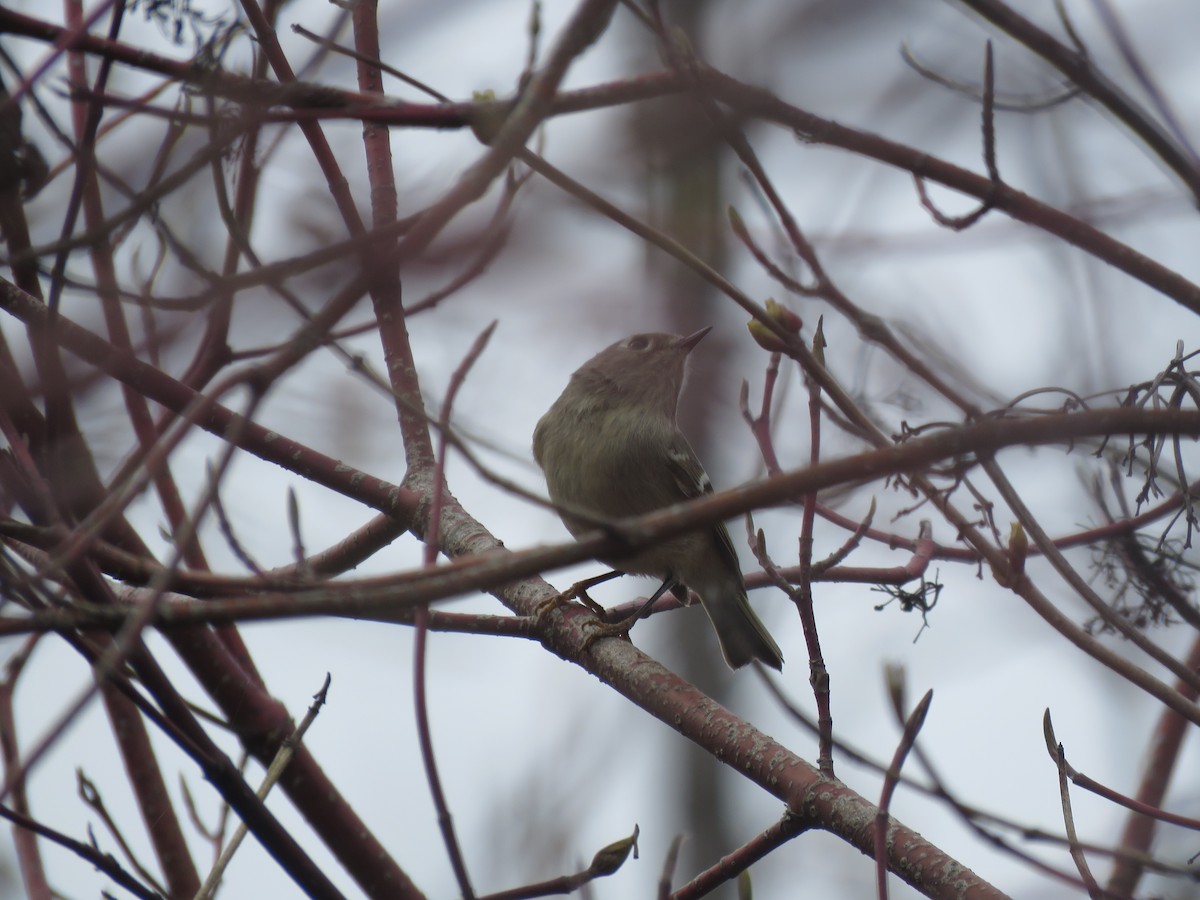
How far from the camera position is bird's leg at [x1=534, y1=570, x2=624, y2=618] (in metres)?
2.68

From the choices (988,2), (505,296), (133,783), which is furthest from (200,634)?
(505,296)

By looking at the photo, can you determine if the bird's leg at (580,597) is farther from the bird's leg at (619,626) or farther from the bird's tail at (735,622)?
the bird's tail at (735,622)

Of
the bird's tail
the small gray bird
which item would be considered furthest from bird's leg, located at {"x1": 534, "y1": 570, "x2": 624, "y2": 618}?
the bird's tail

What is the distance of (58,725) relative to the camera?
1.33 metres

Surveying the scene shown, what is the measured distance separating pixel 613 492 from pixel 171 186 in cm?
244

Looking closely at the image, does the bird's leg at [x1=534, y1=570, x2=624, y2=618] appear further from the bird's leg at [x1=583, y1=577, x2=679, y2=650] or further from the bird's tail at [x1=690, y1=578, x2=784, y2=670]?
the bird's tail at [x1=690, y1=578, x2=784, y2=670]

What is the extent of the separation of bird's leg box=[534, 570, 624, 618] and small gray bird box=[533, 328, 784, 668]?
3.1 inches

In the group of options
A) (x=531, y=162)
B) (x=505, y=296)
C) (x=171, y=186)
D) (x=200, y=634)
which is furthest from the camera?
(x=505, y=296)

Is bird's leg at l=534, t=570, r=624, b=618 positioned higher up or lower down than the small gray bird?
lower down

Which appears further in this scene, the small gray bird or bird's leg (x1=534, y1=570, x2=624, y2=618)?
the small gray bird

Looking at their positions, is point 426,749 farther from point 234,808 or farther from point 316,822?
point 316,822

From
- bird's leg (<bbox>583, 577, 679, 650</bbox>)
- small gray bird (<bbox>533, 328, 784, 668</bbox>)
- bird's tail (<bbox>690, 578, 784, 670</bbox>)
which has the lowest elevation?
bird's leg (<bbox>583, 577, 679, 650</bbox>)

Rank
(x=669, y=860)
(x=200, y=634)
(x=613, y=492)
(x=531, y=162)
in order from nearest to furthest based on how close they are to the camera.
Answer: (x=669, y=860) → (x=531, y=162) → (x=200, y=634) → (x=613, y=492)

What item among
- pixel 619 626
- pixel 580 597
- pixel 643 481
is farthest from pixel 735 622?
pixel 619 626
